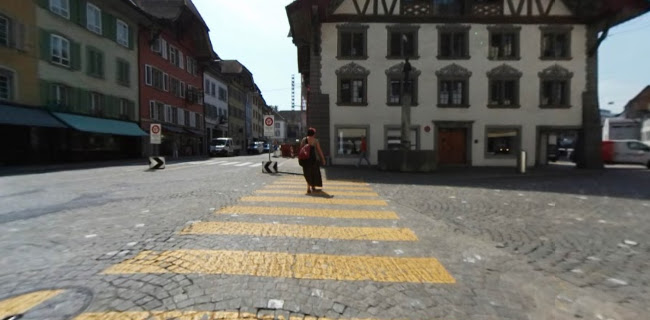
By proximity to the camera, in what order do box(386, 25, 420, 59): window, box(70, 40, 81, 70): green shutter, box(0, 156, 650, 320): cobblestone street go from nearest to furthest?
box(0, 156, 650, 320): cobblestone street, box(386, 25, 420, 59): window, box(70, 40, 81, 70): green shutter

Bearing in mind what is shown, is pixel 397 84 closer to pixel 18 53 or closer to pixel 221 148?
pixel 221 148

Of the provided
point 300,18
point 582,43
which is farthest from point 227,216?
point 582,43

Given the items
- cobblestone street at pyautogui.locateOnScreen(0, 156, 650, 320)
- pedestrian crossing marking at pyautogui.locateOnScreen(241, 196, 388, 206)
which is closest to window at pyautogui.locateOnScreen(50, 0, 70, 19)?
cobblestone street at pyautogui.locateOnScreen(0, 156, 650, 320)

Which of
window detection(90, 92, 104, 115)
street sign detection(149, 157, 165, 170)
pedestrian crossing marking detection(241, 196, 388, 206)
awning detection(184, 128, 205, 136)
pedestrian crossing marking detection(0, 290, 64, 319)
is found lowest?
pedestrian crossing marking detection(0, 290, 64, 319)

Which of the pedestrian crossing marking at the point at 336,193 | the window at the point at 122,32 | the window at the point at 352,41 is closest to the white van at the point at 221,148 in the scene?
the window at the point at 122,32

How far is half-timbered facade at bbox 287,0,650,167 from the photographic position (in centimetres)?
2020

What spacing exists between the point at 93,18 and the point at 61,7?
8.91 feet

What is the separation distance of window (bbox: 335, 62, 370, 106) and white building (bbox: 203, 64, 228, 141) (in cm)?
2897

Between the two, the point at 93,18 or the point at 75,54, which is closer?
the point at 75,54

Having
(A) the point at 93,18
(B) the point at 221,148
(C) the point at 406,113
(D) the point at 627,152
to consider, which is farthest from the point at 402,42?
(B) the point at 221,148

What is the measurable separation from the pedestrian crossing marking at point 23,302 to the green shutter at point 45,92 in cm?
2318

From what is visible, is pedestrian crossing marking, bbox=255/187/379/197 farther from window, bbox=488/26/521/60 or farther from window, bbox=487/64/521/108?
window, bbox=488/26/521/60

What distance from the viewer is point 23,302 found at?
2.75 metres

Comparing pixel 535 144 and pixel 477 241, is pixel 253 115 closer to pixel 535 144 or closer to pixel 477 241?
pixel 535 144
